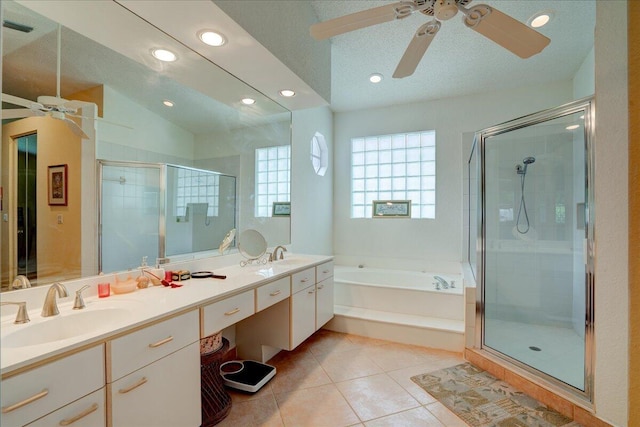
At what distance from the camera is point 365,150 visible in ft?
14.2

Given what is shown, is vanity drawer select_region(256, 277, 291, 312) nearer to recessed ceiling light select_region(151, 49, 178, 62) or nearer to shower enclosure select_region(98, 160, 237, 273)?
shower enclosure select_region(98, 160, 237, 273)

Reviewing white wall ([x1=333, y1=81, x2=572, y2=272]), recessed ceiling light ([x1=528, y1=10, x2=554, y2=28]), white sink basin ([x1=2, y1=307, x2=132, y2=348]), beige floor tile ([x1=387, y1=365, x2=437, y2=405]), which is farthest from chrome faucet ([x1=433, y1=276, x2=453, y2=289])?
white sink basin ([x1=2, y1=307, x2=132, y2=348])

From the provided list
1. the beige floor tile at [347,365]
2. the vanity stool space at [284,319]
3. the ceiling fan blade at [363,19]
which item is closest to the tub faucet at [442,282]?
the beige floor tile at [347,365]

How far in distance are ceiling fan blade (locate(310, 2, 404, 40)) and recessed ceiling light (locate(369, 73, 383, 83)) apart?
6.25 feet

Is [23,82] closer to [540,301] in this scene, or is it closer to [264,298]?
[264,298]

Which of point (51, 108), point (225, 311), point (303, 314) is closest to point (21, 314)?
point (225, 311)

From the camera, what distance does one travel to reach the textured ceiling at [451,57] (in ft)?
7.27

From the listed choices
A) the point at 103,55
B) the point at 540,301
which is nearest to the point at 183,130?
the point at 103,55

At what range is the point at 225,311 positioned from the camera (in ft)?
5.15

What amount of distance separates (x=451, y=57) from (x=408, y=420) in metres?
3.07

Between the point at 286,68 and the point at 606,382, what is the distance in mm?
2701

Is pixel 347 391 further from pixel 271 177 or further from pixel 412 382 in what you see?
pixel 271 177

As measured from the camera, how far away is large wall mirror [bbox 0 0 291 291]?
1230 millimetres

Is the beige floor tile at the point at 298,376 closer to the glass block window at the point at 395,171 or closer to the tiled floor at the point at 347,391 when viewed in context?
the tiled floor at the point at 347,391
